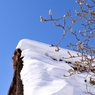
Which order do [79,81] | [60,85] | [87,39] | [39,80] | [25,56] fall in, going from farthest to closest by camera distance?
1. [25,56]
2. [79,81]
3. [39,80]
4. [60,85]
5. [87,39]

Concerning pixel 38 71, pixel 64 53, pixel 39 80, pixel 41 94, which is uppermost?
pixel 64 53

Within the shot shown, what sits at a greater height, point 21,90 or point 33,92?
point 21,90

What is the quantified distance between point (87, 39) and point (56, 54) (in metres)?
3.24

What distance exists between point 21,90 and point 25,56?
1.08 m

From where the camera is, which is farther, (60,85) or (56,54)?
(56,54)

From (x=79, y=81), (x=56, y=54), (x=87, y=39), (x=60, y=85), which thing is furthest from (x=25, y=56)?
(x=87, y=39)

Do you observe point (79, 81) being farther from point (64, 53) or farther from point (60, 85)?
point (64, 53)

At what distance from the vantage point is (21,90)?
3.73m

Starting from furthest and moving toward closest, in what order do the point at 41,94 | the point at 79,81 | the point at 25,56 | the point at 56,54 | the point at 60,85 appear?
the point at 56,54
the point at 25,56
the point at 79,81
the point at 60,85
the point at 41,94

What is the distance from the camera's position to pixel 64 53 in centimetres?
550

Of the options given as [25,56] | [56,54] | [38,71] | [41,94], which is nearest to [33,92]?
[41,94]

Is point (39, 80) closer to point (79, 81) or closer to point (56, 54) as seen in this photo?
point (79, 81)

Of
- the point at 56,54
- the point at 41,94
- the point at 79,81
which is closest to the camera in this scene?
the point at 41,94

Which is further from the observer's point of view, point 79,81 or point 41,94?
point 79,81
